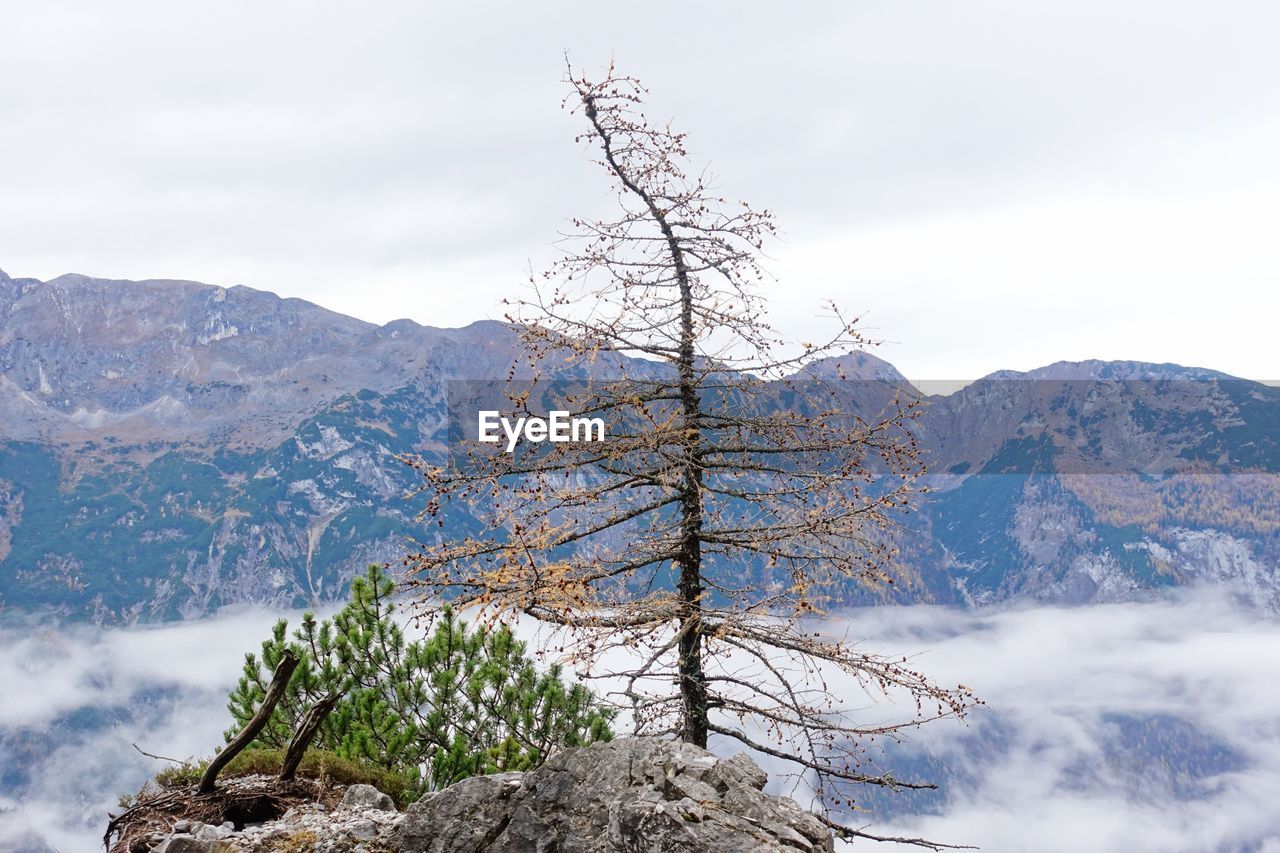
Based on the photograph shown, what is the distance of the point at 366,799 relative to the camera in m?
13.2

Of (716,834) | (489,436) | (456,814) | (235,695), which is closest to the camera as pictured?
(716,834)

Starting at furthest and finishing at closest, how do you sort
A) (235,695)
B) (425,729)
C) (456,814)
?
1. (235,695)
2. (425,729)
3. (456,814)

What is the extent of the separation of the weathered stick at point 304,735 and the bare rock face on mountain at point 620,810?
111 inches

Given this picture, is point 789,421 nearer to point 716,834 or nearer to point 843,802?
point 843,802

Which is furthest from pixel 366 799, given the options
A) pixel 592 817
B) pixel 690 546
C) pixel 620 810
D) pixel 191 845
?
pixel 690 546

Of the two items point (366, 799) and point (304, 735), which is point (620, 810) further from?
point (304, 735)

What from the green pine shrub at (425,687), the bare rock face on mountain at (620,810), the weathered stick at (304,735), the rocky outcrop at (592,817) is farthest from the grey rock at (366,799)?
the green pine shrub at (425,687)

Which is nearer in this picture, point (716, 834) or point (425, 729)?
point (716, 834)

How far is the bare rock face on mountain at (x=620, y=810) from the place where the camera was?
360 inches

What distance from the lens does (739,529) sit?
14.5 metres

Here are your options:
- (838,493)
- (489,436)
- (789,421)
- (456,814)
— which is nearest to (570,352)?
(489,436)

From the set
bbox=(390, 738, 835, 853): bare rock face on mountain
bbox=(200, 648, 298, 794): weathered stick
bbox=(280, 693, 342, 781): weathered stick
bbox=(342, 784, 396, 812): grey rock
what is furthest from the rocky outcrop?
bbox=(280, 693, 342, 781): weathered stick

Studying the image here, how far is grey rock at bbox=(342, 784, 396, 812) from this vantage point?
43.0 ft

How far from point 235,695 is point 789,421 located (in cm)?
1443
